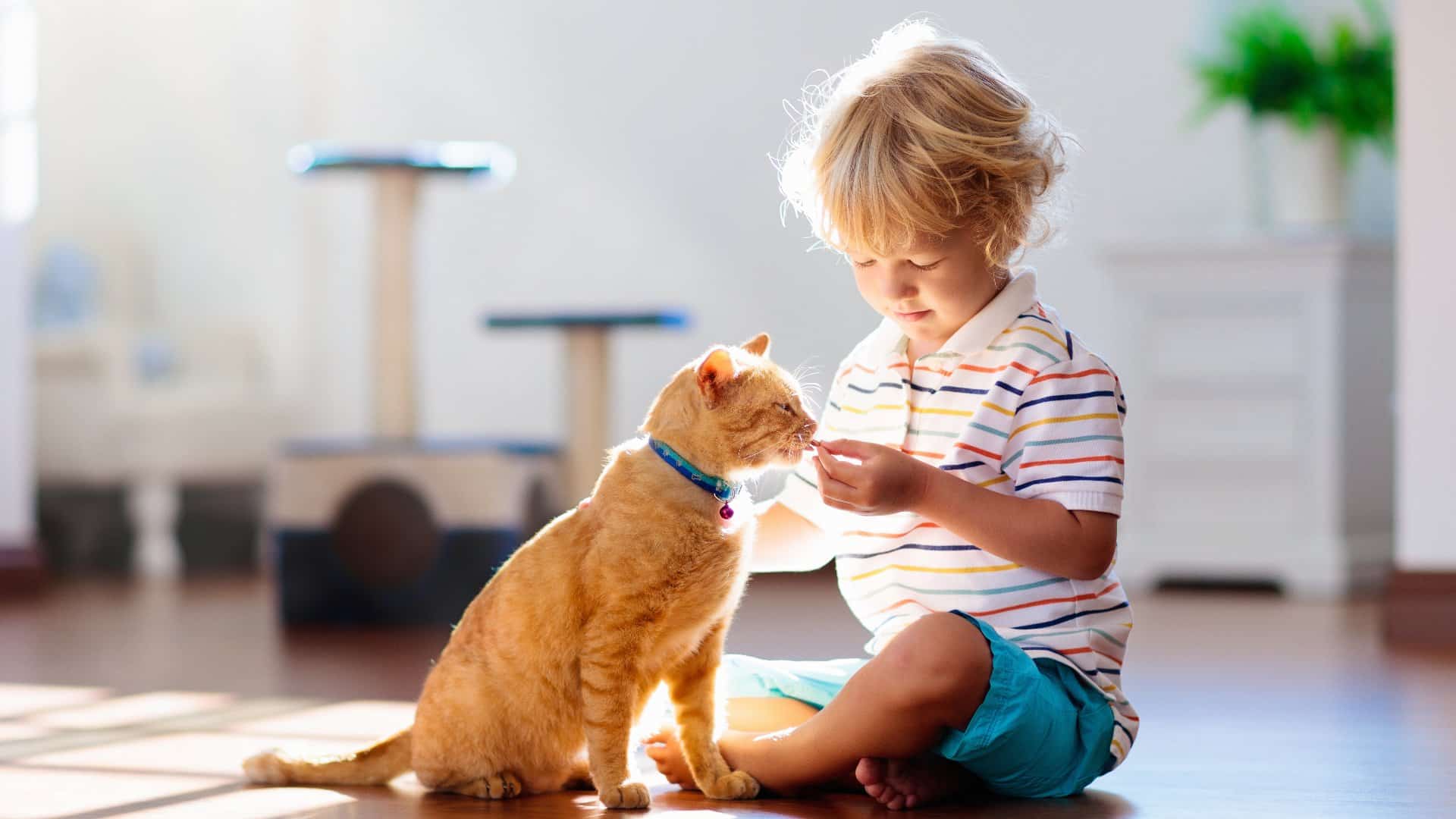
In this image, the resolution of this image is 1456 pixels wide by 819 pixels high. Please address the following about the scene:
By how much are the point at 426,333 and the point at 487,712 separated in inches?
134

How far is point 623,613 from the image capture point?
4.36ft

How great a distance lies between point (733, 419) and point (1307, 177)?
2.75m

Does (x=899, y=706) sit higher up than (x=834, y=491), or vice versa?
(x=834, y=491)

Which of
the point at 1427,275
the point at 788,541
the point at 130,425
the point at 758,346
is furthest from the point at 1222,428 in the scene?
the point at 130,425

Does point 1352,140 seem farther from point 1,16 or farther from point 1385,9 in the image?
point 1,16

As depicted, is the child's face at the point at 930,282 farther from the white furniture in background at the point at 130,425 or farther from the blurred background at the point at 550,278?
the white furniture in background at the point at 130,425

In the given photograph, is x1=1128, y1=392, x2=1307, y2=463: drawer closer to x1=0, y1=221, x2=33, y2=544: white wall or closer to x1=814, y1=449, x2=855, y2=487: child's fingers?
x1=814, y1=449, x2=855, y2=487: child's fingers

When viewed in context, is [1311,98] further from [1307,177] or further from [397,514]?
[397,514]

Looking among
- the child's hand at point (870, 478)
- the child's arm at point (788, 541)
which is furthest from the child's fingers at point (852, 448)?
the child's arm at point (788, 541)

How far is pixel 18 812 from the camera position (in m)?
1.42

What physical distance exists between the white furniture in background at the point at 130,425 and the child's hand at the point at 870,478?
3.24 m

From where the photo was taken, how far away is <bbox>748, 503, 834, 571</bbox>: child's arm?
1.58 meters

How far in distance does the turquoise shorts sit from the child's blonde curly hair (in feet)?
1.13

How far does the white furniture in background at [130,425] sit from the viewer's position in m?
4.21
